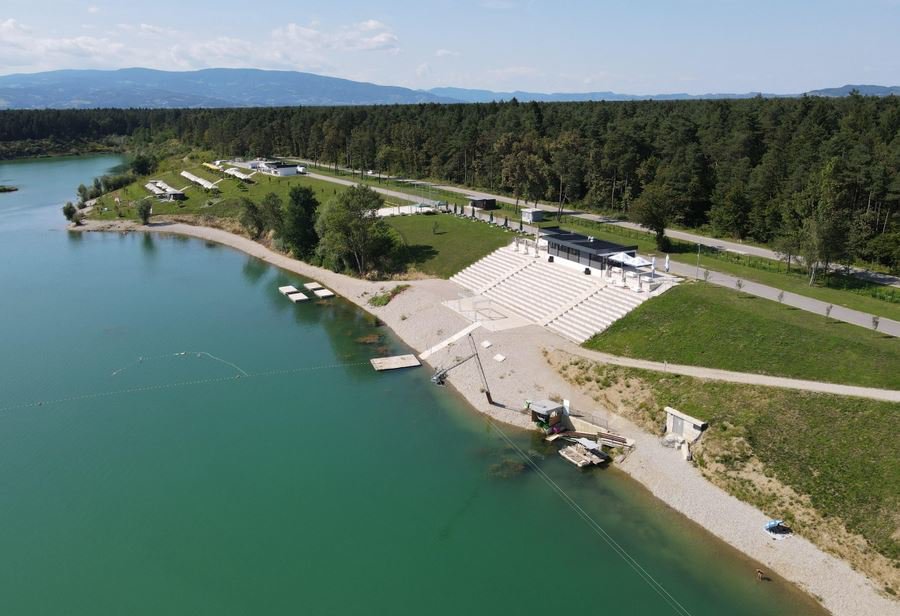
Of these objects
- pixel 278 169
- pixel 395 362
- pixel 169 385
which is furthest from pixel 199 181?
pixel 395 362

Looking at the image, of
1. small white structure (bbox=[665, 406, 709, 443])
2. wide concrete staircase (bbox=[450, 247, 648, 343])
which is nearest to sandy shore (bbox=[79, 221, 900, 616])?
small white structure (bbox=[665, 406, 709, 443])

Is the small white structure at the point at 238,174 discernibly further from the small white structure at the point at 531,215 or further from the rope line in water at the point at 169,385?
the rope line in water at the point at 169,385

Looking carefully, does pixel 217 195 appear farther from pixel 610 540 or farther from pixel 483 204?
pixel 610 540

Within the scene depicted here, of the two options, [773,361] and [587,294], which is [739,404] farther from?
[587,294]

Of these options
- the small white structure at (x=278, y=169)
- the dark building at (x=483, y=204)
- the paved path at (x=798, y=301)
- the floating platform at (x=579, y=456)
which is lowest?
the floating platform at (x=579, y=456)

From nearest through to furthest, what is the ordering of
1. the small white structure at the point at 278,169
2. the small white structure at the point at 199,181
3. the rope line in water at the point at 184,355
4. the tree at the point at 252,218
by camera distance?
the rope line in water at the point at 184,355 → the tree at the point at 252,218 → the small white structure at the point at 199,181 → the small white structure at the point at 278,169

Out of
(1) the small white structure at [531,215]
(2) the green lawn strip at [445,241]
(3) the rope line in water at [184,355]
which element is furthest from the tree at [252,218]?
(3) the rope line in water at [184,355]
